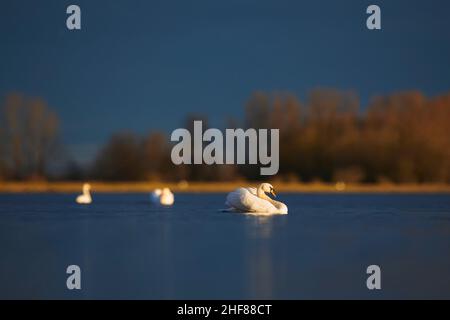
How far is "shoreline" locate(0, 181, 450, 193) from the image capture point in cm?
5750

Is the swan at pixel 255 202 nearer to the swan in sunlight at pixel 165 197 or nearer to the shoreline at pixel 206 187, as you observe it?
the swan in sunlight at pixel 165 197

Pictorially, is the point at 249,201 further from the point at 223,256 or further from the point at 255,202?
the point at 223,256

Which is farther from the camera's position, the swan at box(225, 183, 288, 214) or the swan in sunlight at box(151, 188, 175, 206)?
the swan in sunlight at box(151, 188, 175, 206)

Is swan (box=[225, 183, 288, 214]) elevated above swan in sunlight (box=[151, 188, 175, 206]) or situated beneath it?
elevated above

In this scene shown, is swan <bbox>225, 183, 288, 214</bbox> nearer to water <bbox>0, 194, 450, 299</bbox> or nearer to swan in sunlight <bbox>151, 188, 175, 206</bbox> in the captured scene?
water <bbox>0, 194, 450, 299</bbox>

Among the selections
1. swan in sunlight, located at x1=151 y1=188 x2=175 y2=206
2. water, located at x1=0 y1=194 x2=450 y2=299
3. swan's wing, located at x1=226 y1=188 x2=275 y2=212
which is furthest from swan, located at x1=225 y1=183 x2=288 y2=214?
swan in sunlight, located at x1=151 y1=188 x2=175 y2=206

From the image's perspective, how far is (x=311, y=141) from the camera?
64438 mm

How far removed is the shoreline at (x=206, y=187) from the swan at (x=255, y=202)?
27708 millimetres

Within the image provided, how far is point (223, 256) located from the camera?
18359mm

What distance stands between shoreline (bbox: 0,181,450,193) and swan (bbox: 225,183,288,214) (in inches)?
1091

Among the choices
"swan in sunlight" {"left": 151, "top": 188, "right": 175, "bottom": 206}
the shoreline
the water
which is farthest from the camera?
the shoreline
